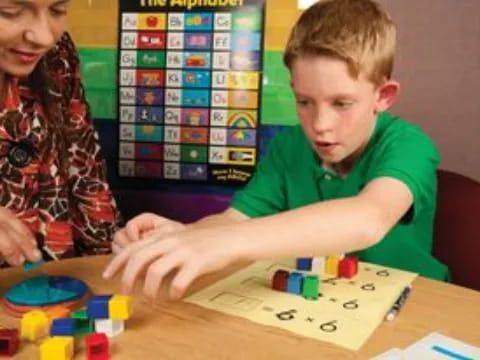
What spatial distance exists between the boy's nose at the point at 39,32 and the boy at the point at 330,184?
13.5 inches

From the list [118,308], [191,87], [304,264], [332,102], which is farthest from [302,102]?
[191,87]

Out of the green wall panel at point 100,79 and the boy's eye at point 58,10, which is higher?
the boy's eye at point 58,10

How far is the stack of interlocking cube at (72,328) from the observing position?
0.60m

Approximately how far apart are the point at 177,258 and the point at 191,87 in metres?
0.91

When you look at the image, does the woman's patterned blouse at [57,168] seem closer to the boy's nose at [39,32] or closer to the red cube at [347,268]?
the boy's nose at [39,32]

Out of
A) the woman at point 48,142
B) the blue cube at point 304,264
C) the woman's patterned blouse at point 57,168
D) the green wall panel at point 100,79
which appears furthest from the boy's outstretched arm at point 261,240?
the green wall panel at point 100,79

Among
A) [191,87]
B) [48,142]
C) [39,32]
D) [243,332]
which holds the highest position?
[39,32]

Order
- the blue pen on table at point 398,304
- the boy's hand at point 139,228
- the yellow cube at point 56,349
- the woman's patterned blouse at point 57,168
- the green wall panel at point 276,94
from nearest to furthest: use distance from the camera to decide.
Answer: the yellow cube at point 56,349
the blue pen on table at point 398,304
the boy's hand at point 139,228
the woman's patterned blouse at point 57,168
the green wall panel at point 276,94

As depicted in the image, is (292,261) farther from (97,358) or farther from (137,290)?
(97,358)

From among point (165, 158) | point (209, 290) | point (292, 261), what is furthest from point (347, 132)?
point (165, 158)

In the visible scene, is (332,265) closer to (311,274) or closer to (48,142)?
(311,274)

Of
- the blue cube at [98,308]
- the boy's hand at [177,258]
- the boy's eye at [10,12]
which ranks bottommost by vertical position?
the blue cube at [98,308]

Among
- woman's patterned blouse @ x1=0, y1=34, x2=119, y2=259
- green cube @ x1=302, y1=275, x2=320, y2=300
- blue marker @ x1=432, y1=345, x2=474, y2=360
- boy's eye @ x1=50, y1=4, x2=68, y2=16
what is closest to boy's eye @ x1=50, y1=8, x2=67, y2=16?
boy's eye @ x1=50, y1=4, x2=68, y2=16

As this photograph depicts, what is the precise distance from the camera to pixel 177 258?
65cm
